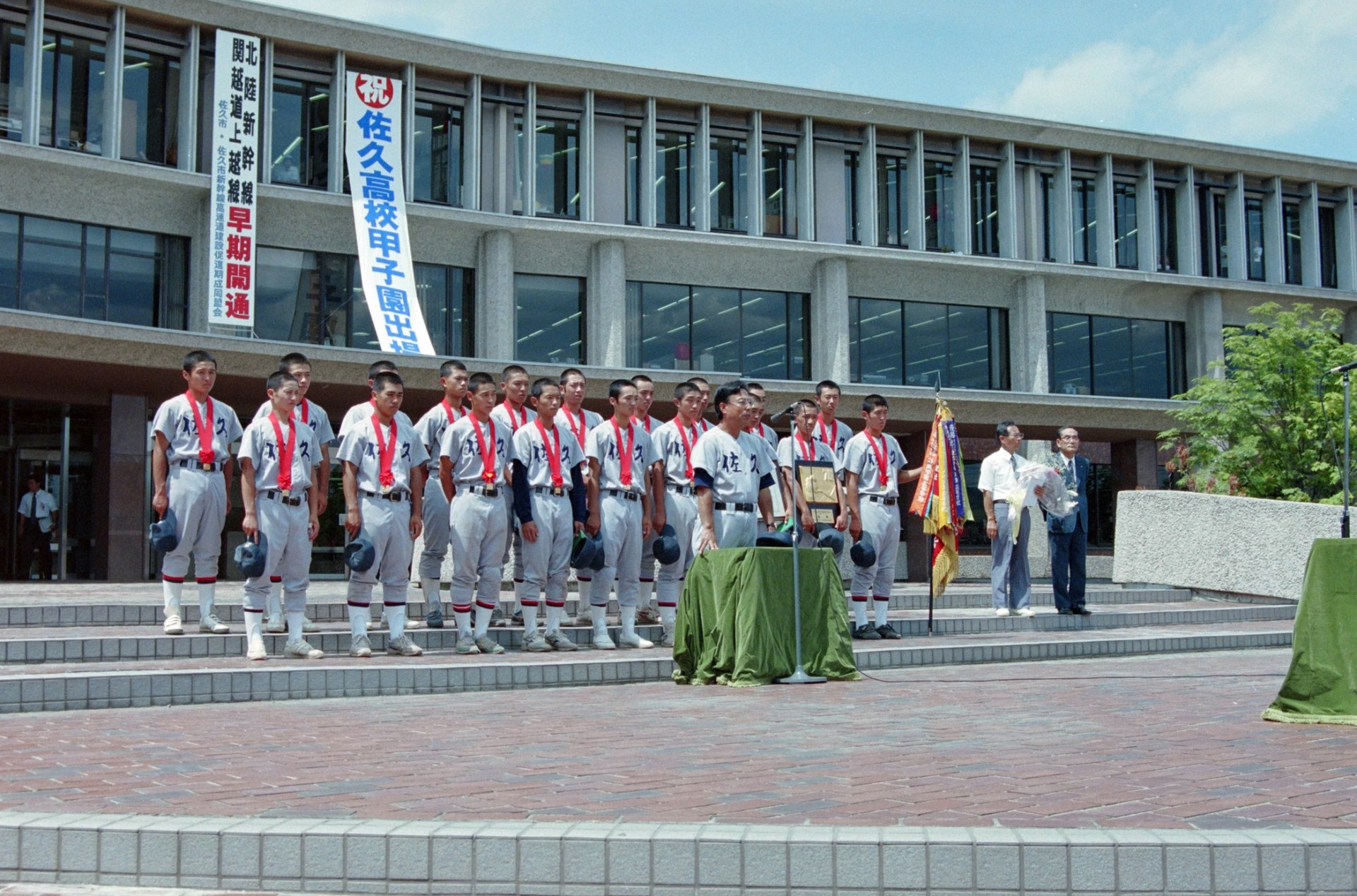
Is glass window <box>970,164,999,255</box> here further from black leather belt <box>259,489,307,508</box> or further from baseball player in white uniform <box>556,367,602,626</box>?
black leather belt <box>259,489,307,508</box>

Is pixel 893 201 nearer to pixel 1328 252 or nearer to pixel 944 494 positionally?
pixel 1328 252

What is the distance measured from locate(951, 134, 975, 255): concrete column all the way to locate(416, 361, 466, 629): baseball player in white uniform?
20854mm

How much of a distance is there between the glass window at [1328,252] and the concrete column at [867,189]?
13.1 m

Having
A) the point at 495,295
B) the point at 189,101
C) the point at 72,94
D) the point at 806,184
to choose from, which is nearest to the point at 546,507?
the point at 495,295

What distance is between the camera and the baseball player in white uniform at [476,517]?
1037 centimetres

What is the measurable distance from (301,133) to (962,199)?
1450cm

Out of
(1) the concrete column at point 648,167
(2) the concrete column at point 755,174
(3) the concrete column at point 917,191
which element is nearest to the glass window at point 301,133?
A: (1) the concrete column at point 648,167

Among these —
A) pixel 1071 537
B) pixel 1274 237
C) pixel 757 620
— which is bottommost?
pixel 757 620

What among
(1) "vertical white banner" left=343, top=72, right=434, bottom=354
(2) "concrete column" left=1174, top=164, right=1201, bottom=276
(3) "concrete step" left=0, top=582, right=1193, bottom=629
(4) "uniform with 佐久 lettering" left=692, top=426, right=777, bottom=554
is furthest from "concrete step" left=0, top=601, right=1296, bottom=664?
(2) "concrete column" left=1174, top=164, right=1201, bottom=276

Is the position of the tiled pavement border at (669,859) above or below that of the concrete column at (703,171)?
below

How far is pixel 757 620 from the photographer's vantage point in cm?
884

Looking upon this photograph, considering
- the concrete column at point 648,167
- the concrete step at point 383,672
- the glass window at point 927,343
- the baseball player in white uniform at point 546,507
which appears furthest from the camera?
the glass window at point 927,343

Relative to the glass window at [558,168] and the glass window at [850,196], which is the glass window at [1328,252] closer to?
the glass window at [850,196]

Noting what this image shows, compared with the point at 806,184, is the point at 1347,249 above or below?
below
